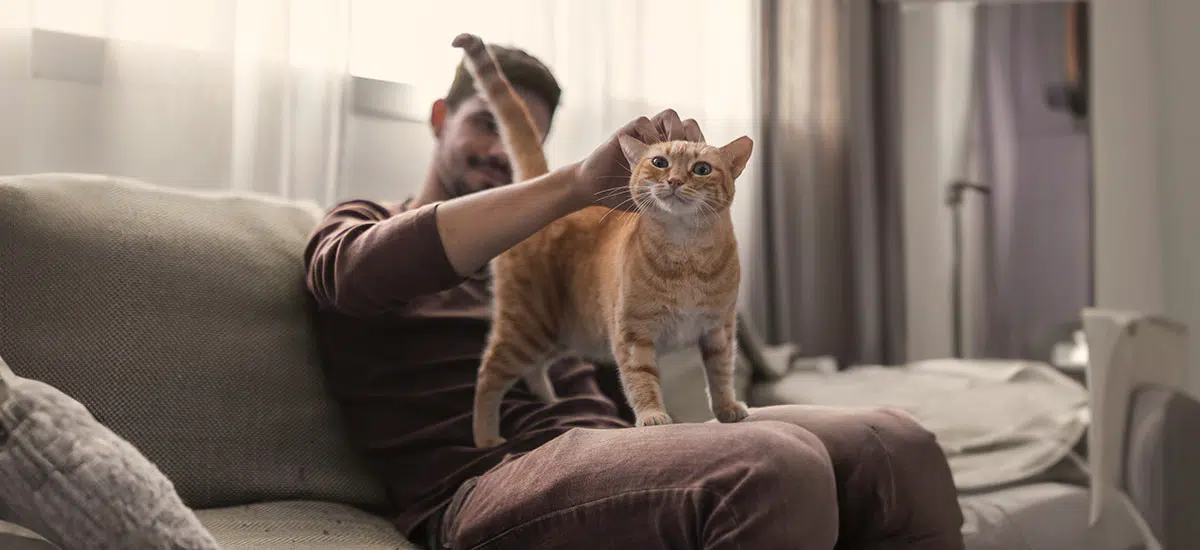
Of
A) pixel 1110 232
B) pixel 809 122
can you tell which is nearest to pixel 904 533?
pixel 1110 232

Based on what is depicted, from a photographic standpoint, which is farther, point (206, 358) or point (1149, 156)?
point (1149, 156)

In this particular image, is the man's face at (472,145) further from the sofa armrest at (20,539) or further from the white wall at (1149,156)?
the white wall at (1149,156)

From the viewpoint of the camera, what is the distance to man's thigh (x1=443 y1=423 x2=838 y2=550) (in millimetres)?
678

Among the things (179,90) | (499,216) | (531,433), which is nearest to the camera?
(499,216)

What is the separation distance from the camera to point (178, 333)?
0.97 m

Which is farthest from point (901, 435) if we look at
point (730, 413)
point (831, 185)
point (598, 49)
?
point (831, 185)

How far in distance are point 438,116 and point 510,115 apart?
0.16 metres

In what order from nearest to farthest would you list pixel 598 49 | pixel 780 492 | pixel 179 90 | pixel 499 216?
pixel 780 492 → pixel 499 216 → pixel 179 90 → pixel 598 49

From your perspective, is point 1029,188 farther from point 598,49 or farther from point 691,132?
point 691,132

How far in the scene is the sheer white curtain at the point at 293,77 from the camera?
1267 mm

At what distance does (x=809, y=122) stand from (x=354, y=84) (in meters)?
0.91

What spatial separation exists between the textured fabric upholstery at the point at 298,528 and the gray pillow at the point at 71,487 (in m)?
0.27

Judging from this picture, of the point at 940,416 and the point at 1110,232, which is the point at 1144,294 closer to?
the point at 1110,232

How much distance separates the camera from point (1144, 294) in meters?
1.30
